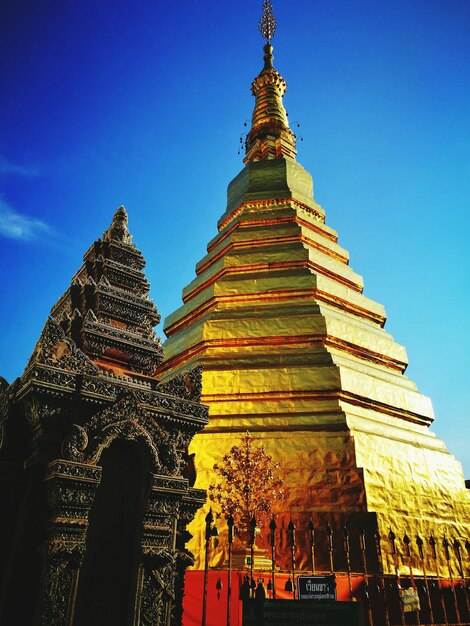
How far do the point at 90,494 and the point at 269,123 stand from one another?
24.0 metres

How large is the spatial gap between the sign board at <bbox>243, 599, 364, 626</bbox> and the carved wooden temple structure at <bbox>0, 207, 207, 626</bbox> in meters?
1.59

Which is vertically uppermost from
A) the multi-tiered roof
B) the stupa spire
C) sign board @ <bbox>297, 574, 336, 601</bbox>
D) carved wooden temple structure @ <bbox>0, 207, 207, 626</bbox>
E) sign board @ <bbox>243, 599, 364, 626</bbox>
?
the stupa spire

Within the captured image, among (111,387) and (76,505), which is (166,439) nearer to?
(111,387)

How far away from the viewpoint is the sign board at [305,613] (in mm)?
3805

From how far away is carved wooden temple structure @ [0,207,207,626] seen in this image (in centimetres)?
464

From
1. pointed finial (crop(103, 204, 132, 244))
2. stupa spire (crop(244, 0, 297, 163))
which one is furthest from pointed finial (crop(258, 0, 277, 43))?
pointed finial (crop(103, 204, 132, 244))

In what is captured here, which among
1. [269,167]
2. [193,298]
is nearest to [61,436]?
[193,298]

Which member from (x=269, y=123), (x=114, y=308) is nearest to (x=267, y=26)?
(x=269, y=123)

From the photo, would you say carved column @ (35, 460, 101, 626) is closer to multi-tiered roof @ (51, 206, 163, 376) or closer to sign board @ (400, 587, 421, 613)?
multi-tiered roof @ (51, 206, 163, 376)

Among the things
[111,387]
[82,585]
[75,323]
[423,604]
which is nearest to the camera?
[82,585]

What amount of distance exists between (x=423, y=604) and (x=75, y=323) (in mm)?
8155

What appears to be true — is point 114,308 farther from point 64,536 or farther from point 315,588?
point 315,588

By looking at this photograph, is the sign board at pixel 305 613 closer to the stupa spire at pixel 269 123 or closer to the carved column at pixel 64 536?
the carved column at pixel 64 536

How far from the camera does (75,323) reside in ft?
23.0
